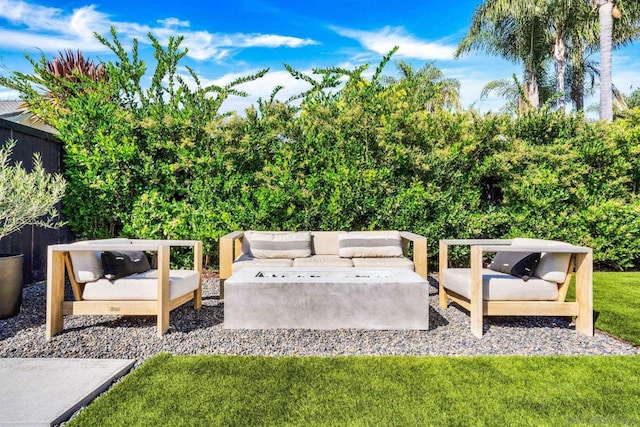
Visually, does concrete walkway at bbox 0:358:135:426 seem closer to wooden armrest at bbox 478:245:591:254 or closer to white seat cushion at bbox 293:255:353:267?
white seat cushion at bbox 293:255:353:267

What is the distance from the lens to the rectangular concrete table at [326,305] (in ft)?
10.6

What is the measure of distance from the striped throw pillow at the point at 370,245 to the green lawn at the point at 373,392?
220 cm

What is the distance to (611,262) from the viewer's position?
6.22 meters

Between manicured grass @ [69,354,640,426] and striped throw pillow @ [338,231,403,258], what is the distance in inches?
86.3

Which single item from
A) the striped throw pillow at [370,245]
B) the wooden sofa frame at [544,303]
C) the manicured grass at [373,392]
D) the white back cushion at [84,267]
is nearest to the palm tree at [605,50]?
the striped throw pillow at [370,245]

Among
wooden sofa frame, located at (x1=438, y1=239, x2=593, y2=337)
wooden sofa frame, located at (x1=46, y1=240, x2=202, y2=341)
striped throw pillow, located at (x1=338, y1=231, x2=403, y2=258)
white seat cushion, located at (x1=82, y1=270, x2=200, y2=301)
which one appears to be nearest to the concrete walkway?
wooden sofa frame, located at (x1=46, y1=240, x2=202, y2=341)

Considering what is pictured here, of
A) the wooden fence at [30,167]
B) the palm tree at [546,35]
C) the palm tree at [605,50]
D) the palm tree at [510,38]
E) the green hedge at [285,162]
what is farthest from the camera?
the palm tree at [510,38]

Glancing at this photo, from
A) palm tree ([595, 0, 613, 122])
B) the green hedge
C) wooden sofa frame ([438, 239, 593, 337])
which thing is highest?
palm tree ([595, 0, 613, 122])

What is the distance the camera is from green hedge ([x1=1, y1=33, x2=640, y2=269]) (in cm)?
537

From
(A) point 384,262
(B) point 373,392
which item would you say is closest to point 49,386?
(B) point 373,392

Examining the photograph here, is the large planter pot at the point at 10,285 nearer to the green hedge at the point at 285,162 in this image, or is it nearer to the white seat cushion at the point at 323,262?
the green hedge at the point at 285,162

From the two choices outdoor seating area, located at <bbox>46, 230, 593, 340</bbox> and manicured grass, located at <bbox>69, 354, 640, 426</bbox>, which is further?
outdoor seating area, located at <bbox>46, 230, 593, 340</bbox>

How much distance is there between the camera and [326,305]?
3240 mm

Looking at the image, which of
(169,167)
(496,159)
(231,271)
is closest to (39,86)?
(169,167)
